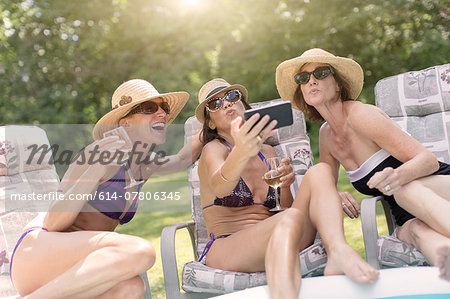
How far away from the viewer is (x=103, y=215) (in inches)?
96.2

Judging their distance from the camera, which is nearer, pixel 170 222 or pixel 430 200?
pixel 430 200

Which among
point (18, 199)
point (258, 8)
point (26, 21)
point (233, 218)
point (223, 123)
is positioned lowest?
point (233, 218)

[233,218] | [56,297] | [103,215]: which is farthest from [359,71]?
[56,297]

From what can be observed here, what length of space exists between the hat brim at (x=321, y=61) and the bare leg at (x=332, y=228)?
0.64 meters

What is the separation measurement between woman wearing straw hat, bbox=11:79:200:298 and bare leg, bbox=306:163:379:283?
82 centimetres

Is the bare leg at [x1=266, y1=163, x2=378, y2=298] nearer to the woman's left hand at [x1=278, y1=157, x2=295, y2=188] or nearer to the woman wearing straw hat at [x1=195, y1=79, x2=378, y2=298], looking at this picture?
the woman wearing straw hat at [x1=195, y1=79, x2=378, y2=298]

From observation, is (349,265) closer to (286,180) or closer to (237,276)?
(237,276)

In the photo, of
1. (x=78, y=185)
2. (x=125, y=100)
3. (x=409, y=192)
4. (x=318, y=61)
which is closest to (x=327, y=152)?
(x=318, y=61)

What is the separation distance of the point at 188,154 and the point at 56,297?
1344 mm

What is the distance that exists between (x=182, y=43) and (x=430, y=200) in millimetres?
11779

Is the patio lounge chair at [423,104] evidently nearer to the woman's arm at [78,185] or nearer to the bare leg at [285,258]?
the bare leg at [285,258]

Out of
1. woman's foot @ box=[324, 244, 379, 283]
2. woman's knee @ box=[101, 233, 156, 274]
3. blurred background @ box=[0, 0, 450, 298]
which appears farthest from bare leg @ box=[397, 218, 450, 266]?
blurred background @ box=[0, 0, 450, 298]

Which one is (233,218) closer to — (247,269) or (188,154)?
(247,269)

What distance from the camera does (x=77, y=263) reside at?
211 cm
